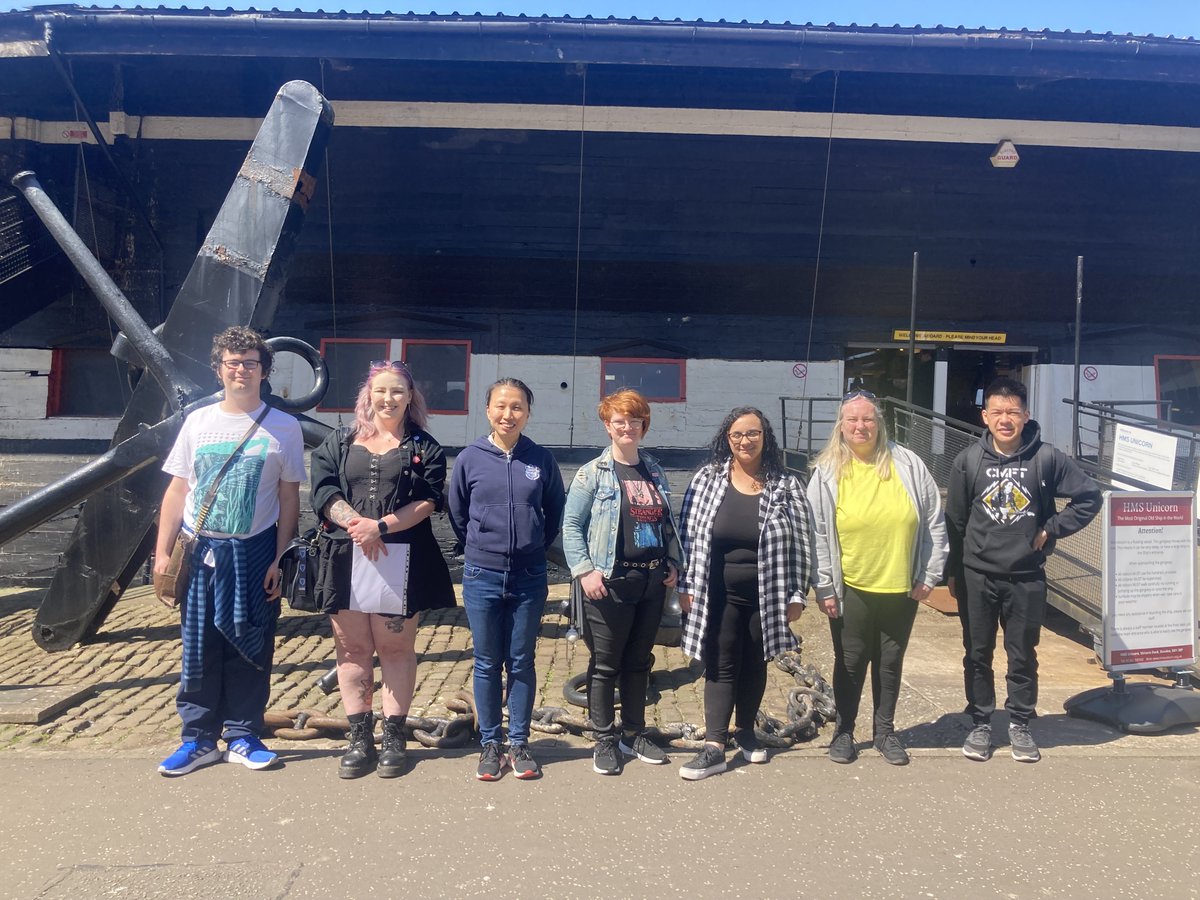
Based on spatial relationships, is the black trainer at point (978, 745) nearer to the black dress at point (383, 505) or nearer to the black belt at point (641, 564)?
the black belt at point (641, 564)

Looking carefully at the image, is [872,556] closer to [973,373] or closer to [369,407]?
[369,407]

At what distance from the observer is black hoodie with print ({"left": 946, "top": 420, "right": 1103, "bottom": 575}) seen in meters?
3.68

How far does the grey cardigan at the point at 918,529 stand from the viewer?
357 centimetres

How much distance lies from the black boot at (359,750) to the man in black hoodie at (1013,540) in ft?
8.71

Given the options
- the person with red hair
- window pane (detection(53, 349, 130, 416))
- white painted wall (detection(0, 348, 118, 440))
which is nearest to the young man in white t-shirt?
the person with red hair

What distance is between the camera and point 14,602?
756 cm

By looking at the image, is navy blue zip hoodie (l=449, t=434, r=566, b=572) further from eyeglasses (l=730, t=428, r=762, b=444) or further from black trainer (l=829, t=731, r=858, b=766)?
black trainer (l=829, t=731, r=858, b=766)

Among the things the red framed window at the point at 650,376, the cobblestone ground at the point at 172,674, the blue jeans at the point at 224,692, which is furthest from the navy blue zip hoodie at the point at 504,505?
the red framed window at the point at 650,376

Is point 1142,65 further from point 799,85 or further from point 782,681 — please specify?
point 782,681

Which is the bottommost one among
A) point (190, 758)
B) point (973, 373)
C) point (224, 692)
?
point (190, 758)

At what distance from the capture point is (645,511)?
11.3 feet

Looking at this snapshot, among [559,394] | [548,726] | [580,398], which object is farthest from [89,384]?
[548,726]

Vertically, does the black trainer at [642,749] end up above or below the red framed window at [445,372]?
below

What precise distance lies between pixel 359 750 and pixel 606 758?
3.44 feet
